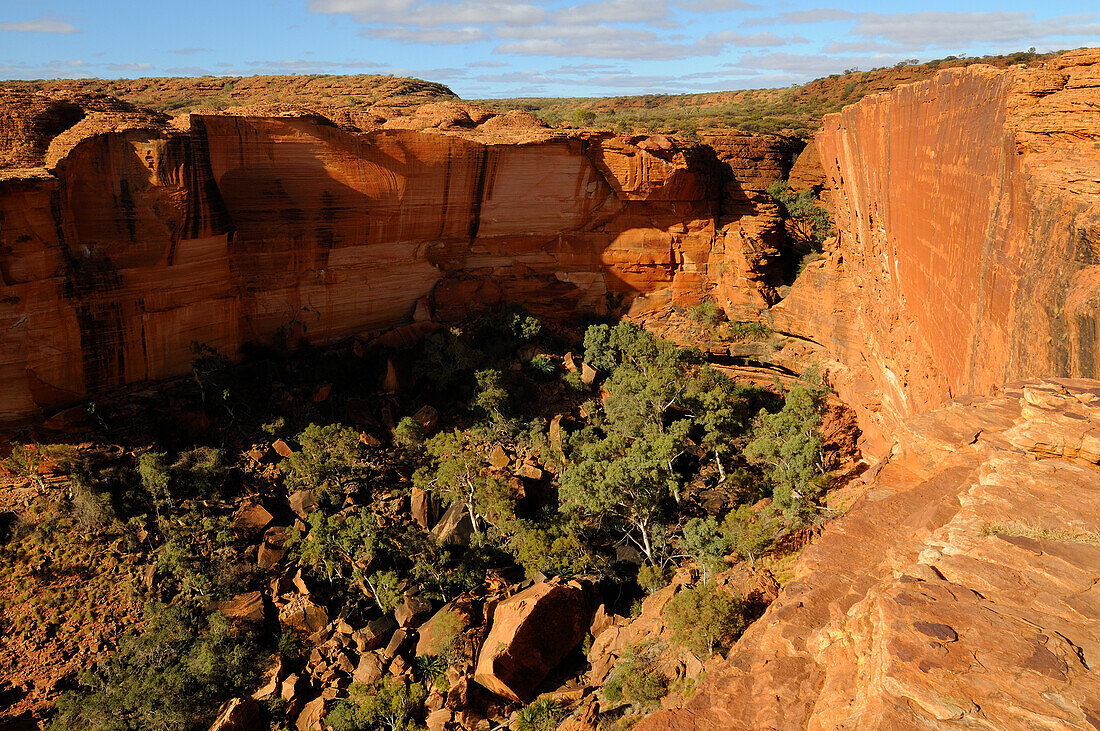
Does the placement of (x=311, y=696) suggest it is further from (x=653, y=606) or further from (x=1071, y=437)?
(x=1071, y=437)

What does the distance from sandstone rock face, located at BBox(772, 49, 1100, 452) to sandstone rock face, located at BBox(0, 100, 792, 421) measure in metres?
8.30

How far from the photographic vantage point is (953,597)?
5094mm

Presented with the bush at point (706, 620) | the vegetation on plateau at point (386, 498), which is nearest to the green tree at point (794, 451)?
the vegetation on plateau at point (386, 498)

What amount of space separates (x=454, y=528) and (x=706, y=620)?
8.13 metres

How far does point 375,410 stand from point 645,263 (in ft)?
38.0

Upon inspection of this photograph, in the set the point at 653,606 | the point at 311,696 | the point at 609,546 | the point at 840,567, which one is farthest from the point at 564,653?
the point at 840,567

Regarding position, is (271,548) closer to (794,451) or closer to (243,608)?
(243,608)

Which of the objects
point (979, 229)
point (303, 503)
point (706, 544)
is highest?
point (979, 229)

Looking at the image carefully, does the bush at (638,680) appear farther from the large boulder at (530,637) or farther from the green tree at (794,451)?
the green tree at (794,451)

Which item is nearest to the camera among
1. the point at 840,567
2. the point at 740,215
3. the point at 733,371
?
the point at 840,567

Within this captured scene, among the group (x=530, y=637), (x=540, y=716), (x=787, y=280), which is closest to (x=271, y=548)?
(x=530, y=637)

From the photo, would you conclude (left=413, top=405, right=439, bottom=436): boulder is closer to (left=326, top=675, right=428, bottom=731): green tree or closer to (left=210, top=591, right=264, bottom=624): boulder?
(left=210, top=591, right=264, bottom=624): boulder

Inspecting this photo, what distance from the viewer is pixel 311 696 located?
50.0 ft

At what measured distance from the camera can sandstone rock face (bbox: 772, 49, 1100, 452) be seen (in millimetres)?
8188
